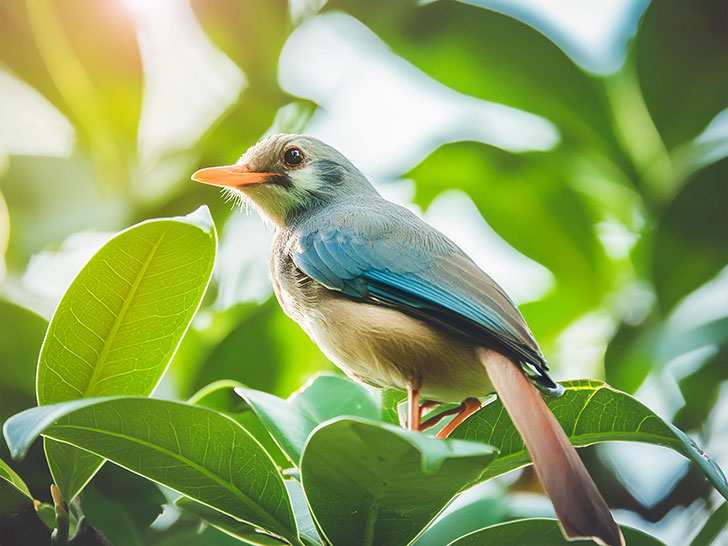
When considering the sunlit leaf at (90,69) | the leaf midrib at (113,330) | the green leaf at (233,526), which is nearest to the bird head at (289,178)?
the sunlit leaf at (90,69)

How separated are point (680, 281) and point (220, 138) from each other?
197 cm

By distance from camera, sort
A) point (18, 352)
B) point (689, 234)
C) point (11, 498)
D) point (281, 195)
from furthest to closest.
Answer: point (689, 234), point (281, 195), point (18, 352), point (11, 498)

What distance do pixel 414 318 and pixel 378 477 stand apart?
0.68 m

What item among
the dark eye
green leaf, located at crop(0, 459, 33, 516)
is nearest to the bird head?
the dark eye

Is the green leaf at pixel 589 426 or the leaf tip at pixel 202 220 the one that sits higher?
the leaf tip at pixel 202 220

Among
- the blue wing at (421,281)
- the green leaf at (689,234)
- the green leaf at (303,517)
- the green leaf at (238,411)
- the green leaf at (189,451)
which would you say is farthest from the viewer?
the green leaf at (689,234)

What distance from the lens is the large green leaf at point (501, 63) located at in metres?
3.25

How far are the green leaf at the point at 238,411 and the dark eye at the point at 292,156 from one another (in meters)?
0.85

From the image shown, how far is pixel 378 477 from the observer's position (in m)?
1.43

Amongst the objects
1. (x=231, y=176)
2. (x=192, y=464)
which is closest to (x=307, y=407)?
(x=192, y=464)

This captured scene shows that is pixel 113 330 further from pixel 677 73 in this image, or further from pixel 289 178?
pixel 677 73

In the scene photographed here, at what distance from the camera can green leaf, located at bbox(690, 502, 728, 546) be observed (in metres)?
2.47

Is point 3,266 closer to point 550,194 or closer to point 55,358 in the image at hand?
point 55,358

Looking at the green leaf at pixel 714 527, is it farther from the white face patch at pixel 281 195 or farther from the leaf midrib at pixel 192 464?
the white face patch at pixel 281 195
